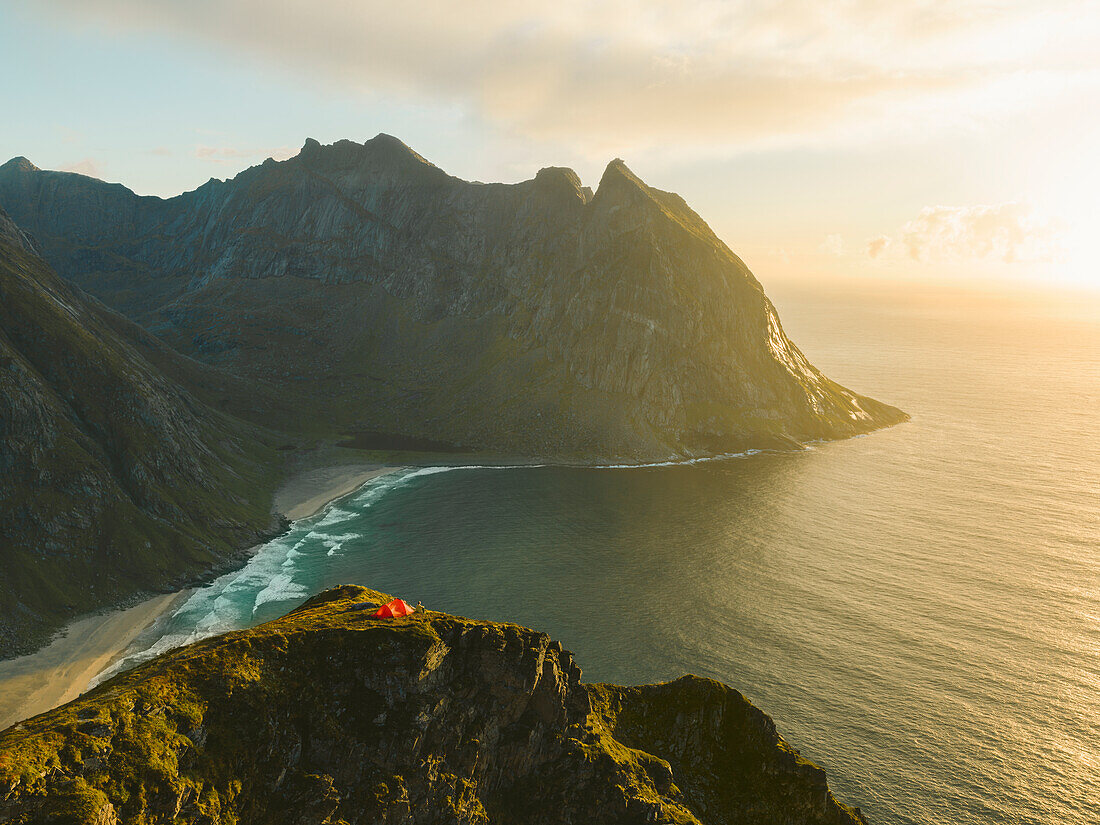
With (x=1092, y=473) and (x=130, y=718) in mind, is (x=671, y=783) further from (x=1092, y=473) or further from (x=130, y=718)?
(x=1092, y=473)

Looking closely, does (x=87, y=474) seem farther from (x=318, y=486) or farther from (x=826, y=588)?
(x=826, y=588)

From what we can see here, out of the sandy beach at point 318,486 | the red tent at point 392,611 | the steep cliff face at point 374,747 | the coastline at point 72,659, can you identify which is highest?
the red tent at point 392,611

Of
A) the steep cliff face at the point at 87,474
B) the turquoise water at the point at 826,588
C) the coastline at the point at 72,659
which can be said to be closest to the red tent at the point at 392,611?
the turquoise water at the point at 826,588

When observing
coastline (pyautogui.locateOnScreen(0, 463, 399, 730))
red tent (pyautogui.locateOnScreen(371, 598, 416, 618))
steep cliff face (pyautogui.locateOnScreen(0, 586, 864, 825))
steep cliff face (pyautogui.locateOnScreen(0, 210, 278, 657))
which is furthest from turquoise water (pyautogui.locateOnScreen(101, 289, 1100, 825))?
red tent (pyautogui.locateOnScreen(371, 598, 416, 618))

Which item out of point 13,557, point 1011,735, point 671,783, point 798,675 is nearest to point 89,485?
point 13,557

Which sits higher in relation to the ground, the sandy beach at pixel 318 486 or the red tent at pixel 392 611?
the red tent at pixel 392 611

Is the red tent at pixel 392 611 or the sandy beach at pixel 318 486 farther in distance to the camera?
the sandy beach at pixel 318 486

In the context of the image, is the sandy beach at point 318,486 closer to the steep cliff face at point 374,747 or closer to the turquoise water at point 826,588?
the turquoise water at point 826,588

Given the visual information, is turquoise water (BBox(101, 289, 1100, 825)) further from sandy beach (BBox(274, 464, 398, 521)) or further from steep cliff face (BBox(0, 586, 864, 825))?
steep cliff face (BBox(0, 586, 864, 825))
